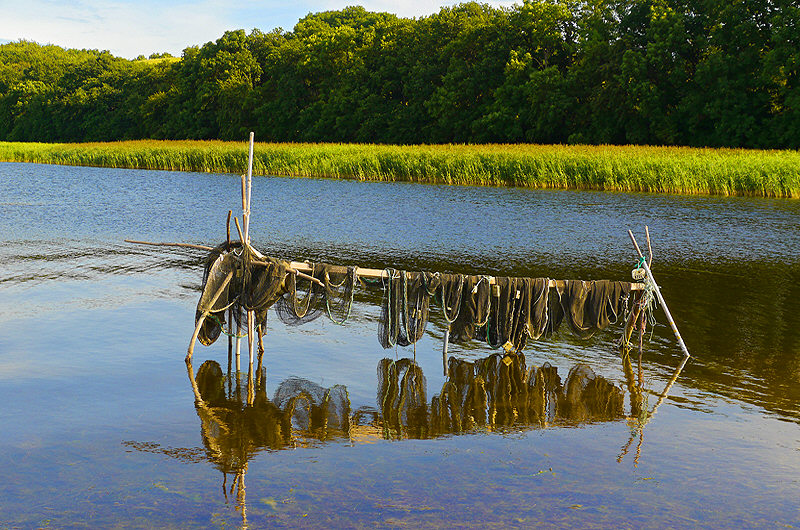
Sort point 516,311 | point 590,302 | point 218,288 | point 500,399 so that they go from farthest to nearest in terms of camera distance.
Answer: point 590,302
point 516,311
point 218,288
point 500,399

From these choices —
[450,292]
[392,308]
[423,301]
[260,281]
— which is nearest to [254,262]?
[260,281]

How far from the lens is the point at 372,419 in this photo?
25.1 feet

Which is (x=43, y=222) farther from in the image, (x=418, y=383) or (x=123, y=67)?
(x=123, y=67)

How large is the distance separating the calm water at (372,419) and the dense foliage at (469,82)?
125 ft

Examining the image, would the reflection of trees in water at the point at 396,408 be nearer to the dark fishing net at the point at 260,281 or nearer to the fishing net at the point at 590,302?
the fishing net at the point at 590,302

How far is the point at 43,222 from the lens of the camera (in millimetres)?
21875

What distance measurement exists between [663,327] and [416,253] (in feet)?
23.6

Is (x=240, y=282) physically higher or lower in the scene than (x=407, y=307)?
higher

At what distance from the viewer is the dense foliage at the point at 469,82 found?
50.3 meters

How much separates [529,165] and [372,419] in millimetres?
27482

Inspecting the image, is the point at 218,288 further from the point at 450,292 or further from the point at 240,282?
the point at 450,292

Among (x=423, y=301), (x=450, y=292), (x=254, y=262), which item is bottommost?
(x=423, y=301)

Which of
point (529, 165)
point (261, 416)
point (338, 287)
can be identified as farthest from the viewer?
point (529, 165)

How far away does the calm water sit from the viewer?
583 centimetres
